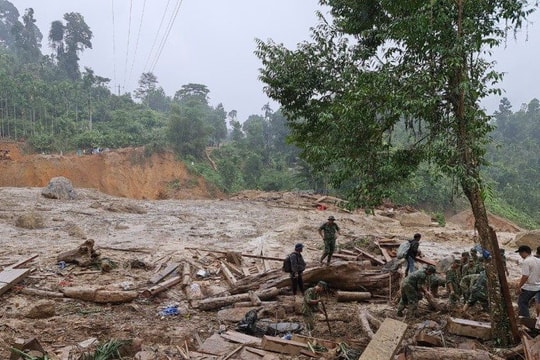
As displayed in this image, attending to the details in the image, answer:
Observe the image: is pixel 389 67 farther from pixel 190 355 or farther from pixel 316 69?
pixel 190 355

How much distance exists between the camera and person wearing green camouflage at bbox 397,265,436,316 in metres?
7.52

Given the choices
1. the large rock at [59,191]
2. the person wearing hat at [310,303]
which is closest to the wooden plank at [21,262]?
the person wearing hat at [310,303]

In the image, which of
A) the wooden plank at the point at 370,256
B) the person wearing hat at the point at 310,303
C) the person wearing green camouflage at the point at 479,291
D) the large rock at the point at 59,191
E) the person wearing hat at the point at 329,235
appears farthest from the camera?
the large rock at the point at 59,191

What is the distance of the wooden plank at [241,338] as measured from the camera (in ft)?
21.8

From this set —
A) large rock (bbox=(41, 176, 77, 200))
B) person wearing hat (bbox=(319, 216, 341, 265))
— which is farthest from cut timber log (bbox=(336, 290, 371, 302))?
large rock (bbox=(41, 176, 77, 200))

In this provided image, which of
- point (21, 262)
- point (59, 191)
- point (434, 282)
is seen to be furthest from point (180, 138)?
point (434, 282)

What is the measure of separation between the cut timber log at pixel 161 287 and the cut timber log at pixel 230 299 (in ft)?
4.25

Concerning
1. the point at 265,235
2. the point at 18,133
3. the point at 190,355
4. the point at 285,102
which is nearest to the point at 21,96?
the point at 18,133

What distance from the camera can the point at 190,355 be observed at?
6344 millimetres

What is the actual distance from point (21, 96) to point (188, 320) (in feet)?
144

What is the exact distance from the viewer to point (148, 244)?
1430 centimetres

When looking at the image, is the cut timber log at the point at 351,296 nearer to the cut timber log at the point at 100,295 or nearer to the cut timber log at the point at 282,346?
the cut timber log at the point at 282,346

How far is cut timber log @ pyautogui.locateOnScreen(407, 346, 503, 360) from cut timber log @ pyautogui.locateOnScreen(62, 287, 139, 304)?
6261 mm

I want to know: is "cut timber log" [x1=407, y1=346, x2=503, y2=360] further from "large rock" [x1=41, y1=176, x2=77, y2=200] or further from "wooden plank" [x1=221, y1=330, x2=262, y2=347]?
"large rock" [x1=41, y1=176, x2=77, y2=200]
